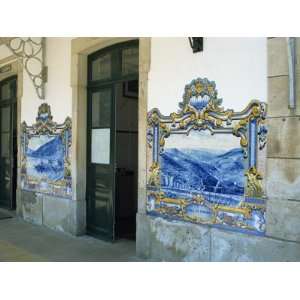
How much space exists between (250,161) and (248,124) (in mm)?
357

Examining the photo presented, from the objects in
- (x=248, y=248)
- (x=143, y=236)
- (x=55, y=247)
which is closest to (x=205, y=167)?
(x=248, y=248)

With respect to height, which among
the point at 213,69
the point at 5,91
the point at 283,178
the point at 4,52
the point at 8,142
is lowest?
the point at 283,178

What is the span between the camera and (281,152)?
3.52 metres

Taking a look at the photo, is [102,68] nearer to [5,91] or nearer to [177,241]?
[177,241]

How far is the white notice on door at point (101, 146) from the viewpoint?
19.3 feet

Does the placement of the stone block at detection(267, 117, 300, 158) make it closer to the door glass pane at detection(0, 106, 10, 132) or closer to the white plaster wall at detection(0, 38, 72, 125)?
the white plaster wall at detection(0, 38, 72, 125)

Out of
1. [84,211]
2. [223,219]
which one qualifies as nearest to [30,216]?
[84,211]

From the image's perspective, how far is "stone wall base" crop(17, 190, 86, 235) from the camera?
20.1ft

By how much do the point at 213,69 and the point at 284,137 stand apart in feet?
3.59

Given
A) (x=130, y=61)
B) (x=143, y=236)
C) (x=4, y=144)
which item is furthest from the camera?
(x=4, y=144)

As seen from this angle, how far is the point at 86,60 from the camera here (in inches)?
245

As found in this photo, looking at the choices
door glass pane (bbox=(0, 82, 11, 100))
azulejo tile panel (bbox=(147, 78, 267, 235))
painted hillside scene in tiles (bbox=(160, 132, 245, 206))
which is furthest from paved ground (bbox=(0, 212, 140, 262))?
door glass pane (bbox=(0, 82, 11, 100))

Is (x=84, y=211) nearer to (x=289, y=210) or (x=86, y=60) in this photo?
(x=86, y=60)

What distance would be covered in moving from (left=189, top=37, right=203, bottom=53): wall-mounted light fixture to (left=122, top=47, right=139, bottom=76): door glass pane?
4.08 ft
